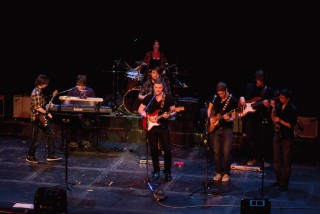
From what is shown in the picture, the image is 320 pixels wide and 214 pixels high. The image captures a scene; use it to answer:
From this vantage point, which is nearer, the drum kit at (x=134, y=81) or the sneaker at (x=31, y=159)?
the sneaker at (x=31, y=159)

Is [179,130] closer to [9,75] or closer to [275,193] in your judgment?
[275,193]

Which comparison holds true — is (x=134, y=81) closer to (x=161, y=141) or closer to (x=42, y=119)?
(x=42, y=119)

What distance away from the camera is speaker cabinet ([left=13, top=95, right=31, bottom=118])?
54.3ft

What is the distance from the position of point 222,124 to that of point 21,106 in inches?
275

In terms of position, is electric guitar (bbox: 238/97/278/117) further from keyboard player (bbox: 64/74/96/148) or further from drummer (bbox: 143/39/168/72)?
drummer (bbox: 143/39/168/72)

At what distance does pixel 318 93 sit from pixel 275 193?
246 inches

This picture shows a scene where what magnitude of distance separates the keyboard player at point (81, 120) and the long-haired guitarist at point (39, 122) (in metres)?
1.06

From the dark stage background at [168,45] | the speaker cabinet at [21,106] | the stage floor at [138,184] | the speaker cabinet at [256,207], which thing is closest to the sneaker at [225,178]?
the stage floor at [138,184]

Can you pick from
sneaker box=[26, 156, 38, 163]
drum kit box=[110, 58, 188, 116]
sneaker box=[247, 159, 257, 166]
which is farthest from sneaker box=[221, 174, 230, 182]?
drum kit box=[110, 58, 188, 116]

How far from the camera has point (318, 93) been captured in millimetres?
16766

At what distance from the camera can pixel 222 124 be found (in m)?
11.8

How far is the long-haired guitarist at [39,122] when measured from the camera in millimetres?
12750

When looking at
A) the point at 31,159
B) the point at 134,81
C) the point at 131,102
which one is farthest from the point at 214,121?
the point at 134,81

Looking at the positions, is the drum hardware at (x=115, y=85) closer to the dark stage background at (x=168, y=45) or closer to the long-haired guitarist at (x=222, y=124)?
the dark stage background at (x=168, y=45)
